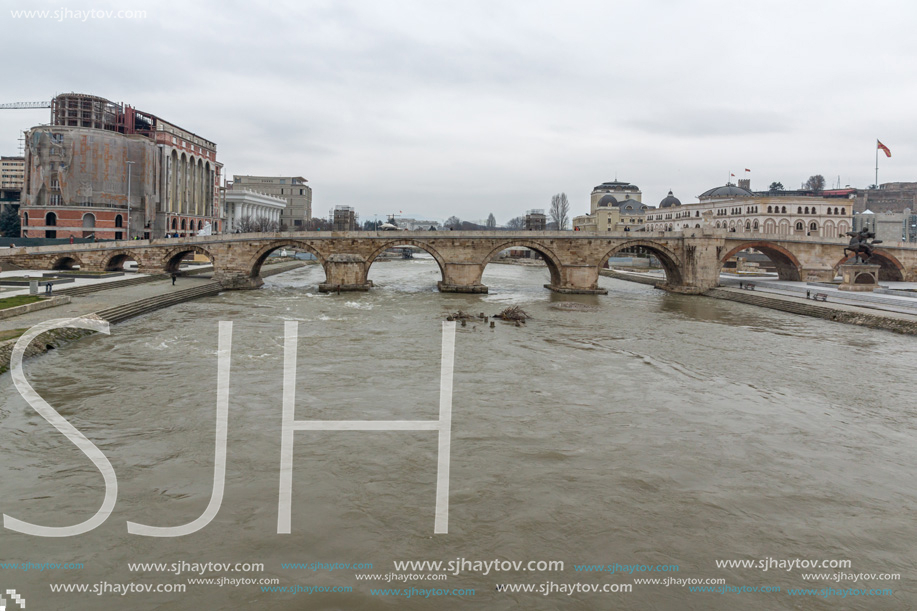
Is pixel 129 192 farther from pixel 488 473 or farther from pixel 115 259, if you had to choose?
pixel 488 473

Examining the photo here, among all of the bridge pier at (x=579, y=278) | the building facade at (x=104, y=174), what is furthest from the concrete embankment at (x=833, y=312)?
the building facade at (x=104, y=174)

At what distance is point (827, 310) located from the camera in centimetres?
2869

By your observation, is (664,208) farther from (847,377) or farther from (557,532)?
(557,532)

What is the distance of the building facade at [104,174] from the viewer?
162 ft

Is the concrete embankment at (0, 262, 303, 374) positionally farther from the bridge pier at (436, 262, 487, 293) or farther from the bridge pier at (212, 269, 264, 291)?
the bridge pier at (436, 262, 487, 293)

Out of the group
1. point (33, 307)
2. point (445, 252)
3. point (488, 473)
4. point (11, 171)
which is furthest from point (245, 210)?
point (488, 473)

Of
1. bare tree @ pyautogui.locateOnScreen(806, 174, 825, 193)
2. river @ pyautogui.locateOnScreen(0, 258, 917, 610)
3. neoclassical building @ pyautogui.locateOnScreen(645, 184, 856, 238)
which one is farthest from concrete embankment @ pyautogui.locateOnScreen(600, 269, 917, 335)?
bare tree @ pyautogui.locateOnScreen(806, 174, 825, 193)


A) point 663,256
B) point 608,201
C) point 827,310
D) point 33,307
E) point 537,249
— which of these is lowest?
point 33,307

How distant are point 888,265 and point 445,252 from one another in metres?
35.1

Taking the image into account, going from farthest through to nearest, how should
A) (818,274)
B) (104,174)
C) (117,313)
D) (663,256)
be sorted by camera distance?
1. (104,174)
2. (818,274)
3. (663,256)
4. (117,313)

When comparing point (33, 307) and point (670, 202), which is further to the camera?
point (670, 202)

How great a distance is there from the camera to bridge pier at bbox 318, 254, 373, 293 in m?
39.6

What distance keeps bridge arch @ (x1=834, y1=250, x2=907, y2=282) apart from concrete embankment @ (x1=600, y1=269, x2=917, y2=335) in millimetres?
12721

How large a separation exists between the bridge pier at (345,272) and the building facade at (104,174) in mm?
22610
